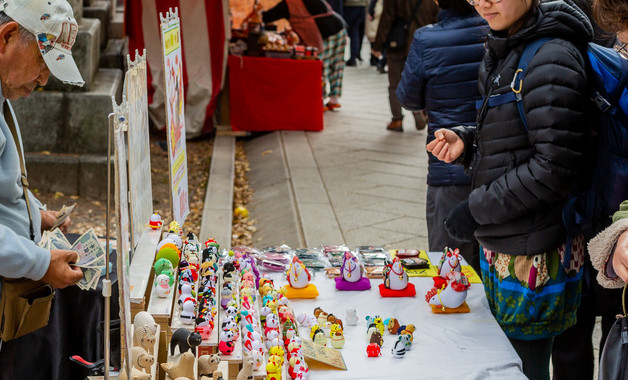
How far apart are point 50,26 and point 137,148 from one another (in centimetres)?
46

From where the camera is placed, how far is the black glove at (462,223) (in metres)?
2.81

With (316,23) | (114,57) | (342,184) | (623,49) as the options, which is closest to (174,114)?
(623,49)

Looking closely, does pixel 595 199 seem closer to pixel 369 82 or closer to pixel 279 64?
pixel 279 64

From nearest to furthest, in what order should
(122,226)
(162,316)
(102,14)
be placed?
(122,226), (162,316), (102,14)

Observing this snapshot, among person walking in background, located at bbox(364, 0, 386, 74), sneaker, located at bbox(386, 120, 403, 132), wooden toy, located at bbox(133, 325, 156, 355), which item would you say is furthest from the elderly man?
person walking in background, located at bbox(364, 0, 386, 74)

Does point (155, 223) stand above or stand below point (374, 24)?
above

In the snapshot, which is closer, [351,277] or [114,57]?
[351,277]

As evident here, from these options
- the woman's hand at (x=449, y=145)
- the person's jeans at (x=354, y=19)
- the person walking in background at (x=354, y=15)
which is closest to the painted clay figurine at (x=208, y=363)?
the woman's hand at (x=449, y=145)

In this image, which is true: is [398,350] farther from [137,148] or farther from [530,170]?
[137,148]

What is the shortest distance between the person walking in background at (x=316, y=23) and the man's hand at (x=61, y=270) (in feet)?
22.2

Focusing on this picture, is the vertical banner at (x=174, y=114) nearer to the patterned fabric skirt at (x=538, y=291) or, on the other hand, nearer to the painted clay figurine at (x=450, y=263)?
the painted clay figurine at (x=450, y=263)

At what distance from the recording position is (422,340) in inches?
101

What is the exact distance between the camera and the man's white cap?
220cm

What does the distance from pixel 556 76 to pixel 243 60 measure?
240 inches
